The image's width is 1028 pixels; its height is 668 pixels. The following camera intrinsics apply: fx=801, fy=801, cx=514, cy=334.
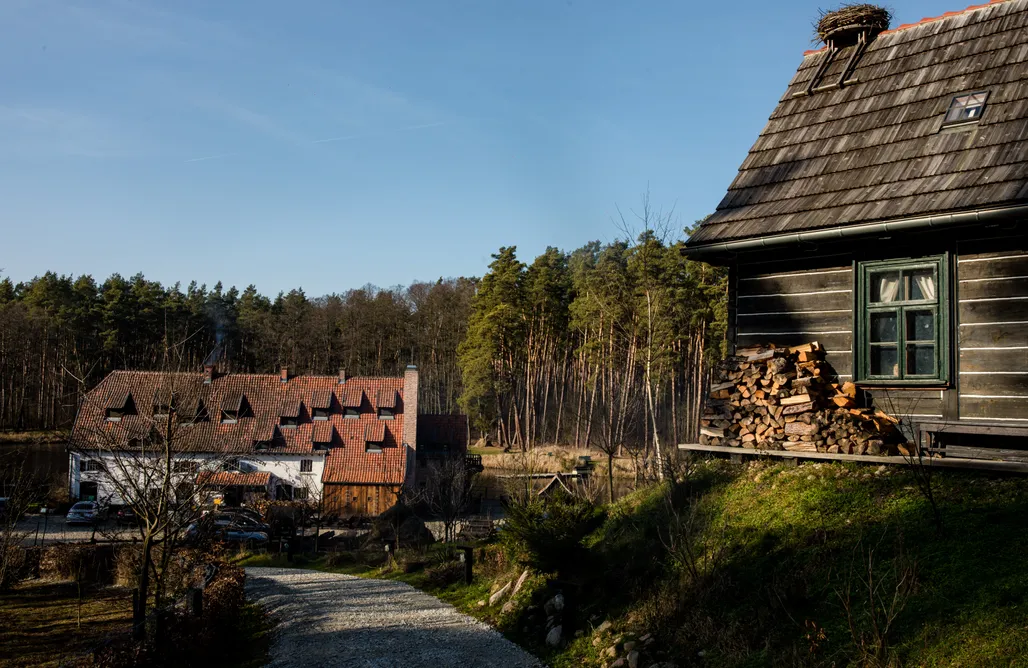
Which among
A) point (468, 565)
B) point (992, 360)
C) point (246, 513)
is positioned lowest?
point (246, 513)

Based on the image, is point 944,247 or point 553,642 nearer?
point 944,247

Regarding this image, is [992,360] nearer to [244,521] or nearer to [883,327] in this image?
[883,327]

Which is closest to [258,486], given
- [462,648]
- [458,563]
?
[458,563]

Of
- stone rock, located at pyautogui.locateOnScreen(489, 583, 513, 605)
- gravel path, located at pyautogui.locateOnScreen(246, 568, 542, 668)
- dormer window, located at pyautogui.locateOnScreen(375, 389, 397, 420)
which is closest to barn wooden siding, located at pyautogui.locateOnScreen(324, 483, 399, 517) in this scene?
dormer window, located at pyautogui.locateOnScreen(375, 389, 397, 420)

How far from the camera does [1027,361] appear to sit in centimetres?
913

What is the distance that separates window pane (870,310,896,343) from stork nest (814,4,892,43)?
16.6 ft

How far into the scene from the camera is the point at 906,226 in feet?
31.3

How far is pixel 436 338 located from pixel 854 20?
63.5m

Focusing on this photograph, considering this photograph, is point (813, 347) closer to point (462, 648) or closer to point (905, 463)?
point (905, 463)

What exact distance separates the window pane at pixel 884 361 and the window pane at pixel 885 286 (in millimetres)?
623

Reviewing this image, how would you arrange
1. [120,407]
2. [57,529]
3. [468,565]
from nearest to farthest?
1. [468,565]
2. [57,529]
3. [120,407]

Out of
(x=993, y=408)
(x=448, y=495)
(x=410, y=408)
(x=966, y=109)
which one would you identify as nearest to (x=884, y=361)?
(x=993, y=408)

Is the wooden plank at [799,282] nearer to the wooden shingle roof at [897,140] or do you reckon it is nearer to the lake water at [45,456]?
the wooden shingle roof at [897,140]

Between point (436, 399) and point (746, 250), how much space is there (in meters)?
64.1
